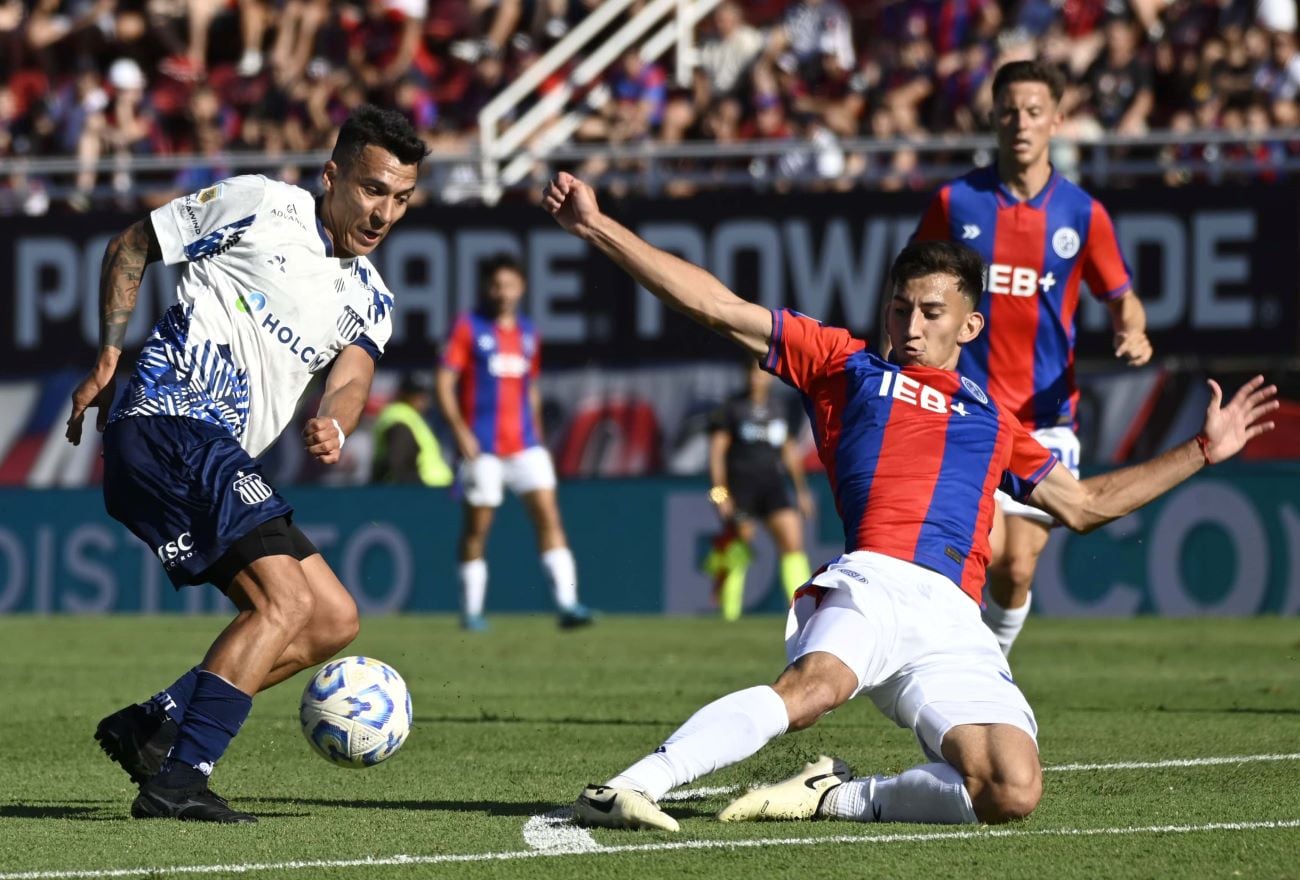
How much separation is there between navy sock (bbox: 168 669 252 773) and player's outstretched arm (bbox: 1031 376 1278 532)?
8.50 feet

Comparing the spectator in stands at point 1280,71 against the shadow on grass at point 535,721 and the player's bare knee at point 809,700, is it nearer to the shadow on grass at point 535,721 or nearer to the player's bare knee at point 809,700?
the shadow on grass at point 535,721

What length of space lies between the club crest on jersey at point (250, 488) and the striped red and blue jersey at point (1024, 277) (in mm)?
3537

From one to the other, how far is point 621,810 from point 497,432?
10.2m

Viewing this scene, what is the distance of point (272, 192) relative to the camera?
6844mm

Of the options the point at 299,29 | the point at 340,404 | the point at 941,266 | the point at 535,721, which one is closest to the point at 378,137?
the point at 340,404

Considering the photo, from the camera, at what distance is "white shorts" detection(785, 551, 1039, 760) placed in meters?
5.98

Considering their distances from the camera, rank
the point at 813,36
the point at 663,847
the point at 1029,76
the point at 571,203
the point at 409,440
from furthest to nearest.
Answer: the point at 813,36
the point at 409,440
the point at 1029,76
the point at 571,203
the point at 663,847

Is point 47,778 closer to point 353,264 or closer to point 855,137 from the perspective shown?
point 353,264

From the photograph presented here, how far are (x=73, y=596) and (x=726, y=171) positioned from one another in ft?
23.3

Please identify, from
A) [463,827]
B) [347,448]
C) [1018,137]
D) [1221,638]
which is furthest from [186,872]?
[347,448]

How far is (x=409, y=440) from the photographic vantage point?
18.5m

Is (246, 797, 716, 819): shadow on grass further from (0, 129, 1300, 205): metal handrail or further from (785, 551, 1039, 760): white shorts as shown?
(0, 129, 1300, 205): metal handrail

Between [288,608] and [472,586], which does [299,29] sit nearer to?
[472,586]

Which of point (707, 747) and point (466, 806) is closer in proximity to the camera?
point (707, 747)
